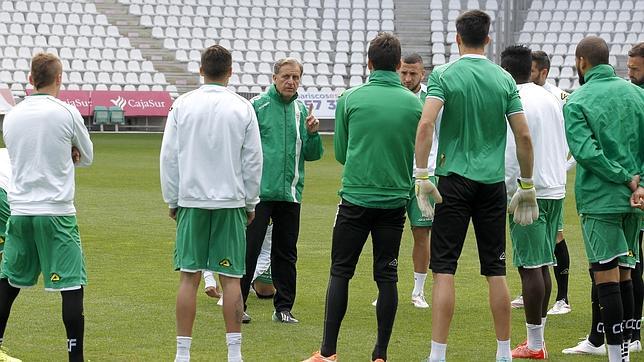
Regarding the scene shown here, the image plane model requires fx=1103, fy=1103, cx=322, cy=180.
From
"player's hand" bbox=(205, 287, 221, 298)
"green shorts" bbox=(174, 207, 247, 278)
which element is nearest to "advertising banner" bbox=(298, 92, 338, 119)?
"player's hand" bbox=(205, 287, 221, 298)

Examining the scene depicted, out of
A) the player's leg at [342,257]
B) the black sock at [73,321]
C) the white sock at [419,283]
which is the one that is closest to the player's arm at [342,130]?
the player's leg at [342,257]

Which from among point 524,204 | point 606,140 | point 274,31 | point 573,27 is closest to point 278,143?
point 524,204

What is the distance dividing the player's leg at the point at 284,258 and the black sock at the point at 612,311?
8.79 feet

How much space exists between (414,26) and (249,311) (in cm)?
3175

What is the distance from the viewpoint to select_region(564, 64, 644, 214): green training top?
6914 millimetres

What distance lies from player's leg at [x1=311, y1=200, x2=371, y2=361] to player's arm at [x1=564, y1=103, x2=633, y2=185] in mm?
1397

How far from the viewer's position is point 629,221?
7121mm

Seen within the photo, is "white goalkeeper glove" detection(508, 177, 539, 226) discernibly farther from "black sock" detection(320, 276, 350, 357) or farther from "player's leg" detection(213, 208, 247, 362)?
"player's leg" detection(213, 208, 247, 362)

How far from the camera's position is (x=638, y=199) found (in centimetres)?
688

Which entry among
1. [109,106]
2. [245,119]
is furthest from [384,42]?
[109,106]

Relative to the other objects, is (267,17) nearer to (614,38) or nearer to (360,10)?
(360,10)

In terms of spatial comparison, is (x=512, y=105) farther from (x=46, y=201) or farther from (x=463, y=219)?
(x=46, y=201)

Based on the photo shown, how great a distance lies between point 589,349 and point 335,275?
1.93m

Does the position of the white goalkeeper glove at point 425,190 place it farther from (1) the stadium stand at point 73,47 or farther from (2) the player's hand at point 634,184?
(1) the stadium stand at point 73,47
